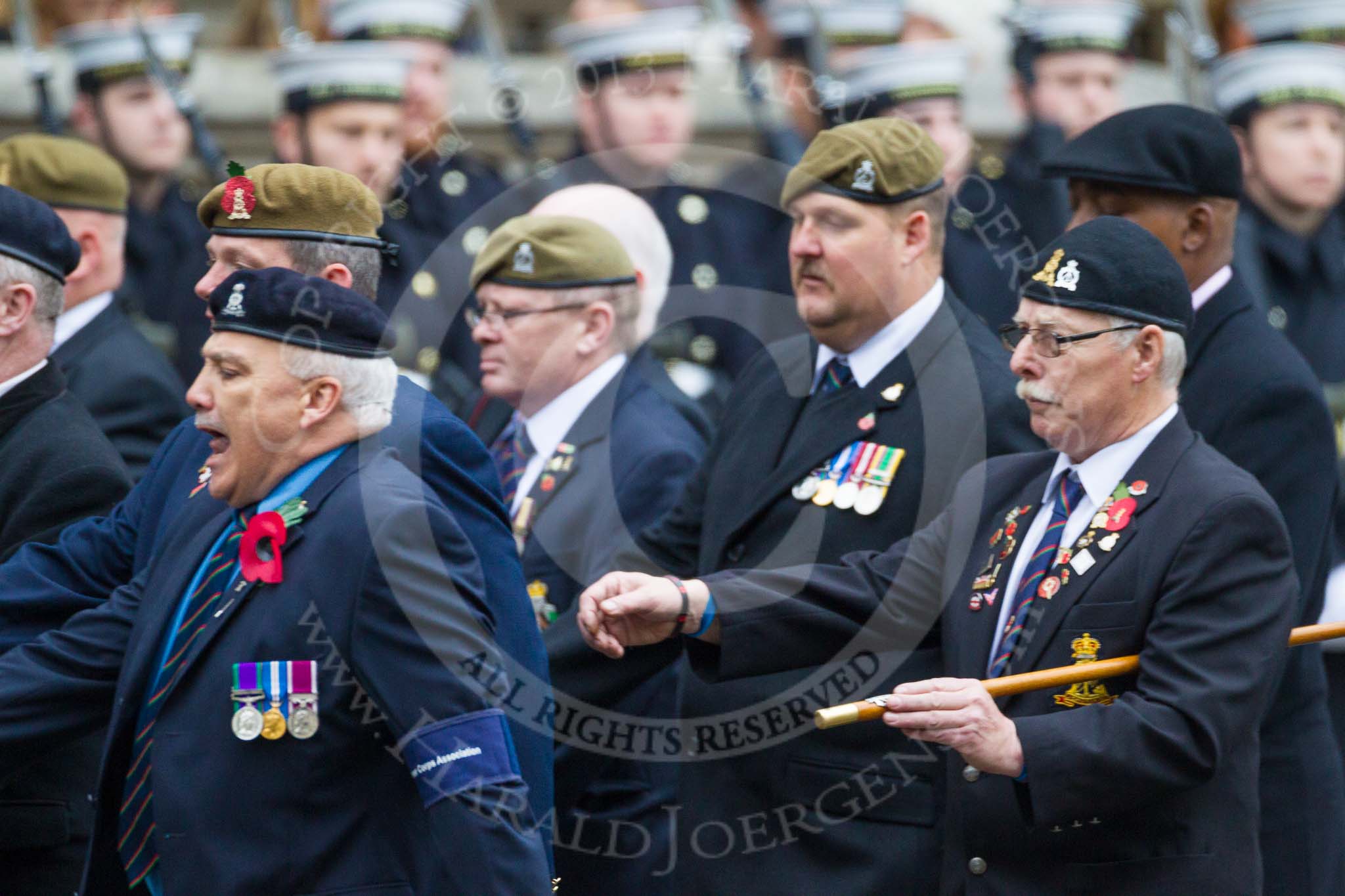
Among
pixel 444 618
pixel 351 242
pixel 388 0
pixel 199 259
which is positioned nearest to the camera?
pixel 444 618

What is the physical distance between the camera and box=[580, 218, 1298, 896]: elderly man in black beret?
12.8ft

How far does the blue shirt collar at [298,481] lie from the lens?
13.3ft

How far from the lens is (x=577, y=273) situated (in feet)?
19.5

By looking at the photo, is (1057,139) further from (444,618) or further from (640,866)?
(444,618)

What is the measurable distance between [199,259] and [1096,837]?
5241 millimetres

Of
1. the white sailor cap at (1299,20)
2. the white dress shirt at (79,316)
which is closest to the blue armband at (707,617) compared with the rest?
the white dress shirt at (79,316)


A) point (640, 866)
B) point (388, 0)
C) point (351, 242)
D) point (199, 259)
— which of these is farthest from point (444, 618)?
point (388, 0)

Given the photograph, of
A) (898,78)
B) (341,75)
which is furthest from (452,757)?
(898,78)

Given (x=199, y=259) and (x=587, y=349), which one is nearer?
(x=587, y=349)

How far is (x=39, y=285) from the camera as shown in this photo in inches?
206

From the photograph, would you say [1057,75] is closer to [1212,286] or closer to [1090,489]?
[1212,286]

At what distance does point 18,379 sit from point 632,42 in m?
4.10

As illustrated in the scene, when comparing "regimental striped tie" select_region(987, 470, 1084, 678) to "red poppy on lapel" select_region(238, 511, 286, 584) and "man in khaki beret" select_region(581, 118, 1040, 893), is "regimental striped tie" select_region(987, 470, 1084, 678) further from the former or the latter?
"red poppy on lapel" select_region(238, 511, 286, 584)

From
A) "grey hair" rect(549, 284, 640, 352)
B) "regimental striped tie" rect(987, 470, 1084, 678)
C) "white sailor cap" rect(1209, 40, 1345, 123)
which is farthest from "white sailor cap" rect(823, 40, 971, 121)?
"regimental striped tie" rect(987, 470, 1084, 678)
